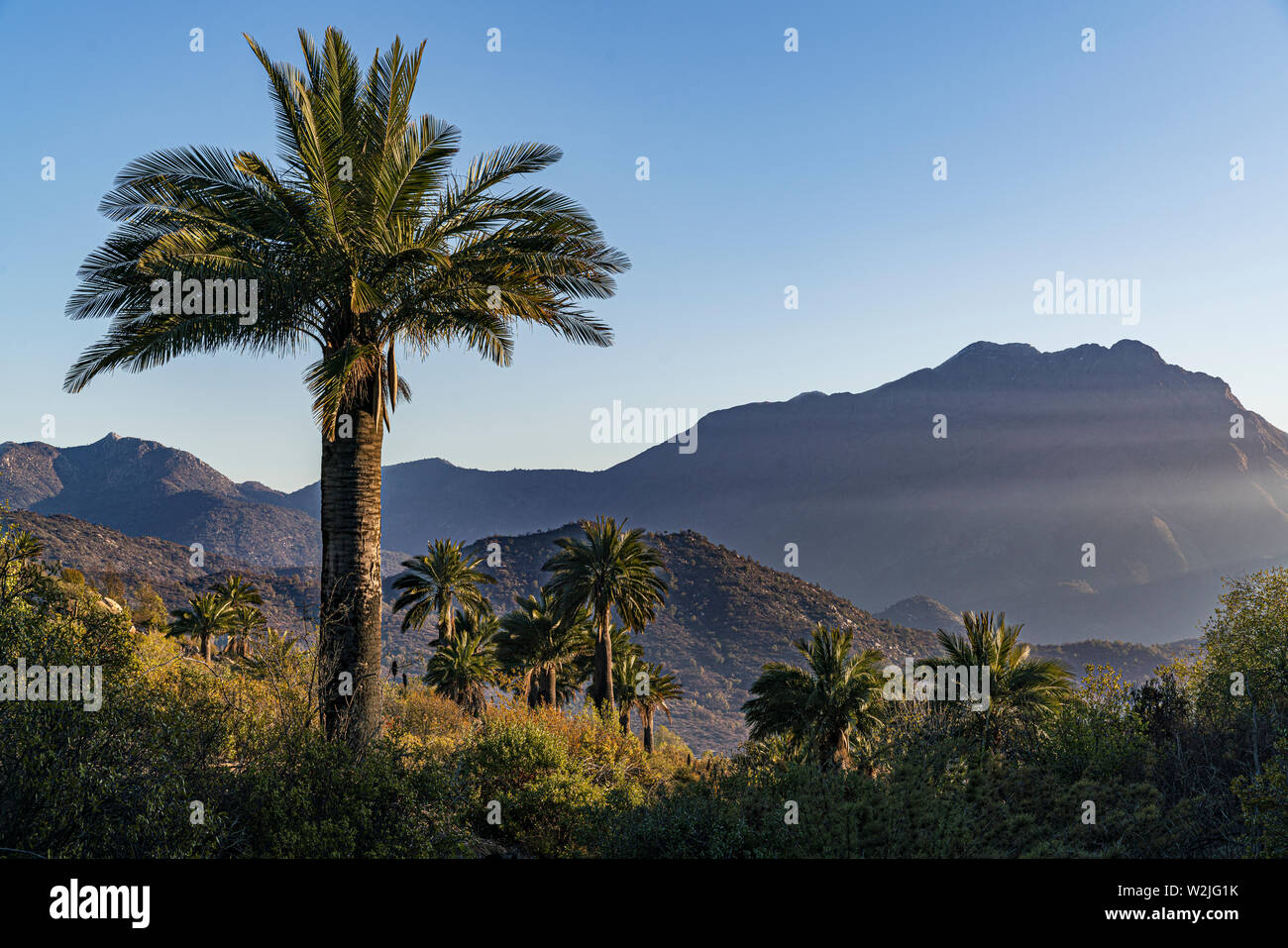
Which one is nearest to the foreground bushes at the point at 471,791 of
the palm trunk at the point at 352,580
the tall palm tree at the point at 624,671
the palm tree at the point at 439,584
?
the palm trunk at the point at 352,580

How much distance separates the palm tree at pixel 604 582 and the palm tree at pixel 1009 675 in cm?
1480

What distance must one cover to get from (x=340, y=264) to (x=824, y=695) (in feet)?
65.4

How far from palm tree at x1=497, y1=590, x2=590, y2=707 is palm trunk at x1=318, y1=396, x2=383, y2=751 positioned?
85.6 feet

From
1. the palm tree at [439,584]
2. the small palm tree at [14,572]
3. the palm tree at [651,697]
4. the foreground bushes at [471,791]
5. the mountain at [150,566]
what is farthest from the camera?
the mountain at [150,566]

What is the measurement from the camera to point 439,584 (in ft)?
136

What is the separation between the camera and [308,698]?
37.4ft

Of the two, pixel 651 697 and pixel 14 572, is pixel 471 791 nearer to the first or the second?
pixel 14 572

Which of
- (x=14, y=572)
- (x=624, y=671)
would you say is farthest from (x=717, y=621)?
(x=14, y=572)

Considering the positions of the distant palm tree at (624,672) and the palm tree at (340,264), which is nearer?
the palm tree at (340,264)

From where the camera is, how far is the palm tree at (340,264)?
39.1 ft

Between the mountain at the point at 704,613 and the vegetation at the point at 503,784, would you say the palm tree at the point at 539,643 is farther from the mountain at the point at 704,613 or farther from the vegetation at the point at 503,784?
the mountain at the point at 704,613
